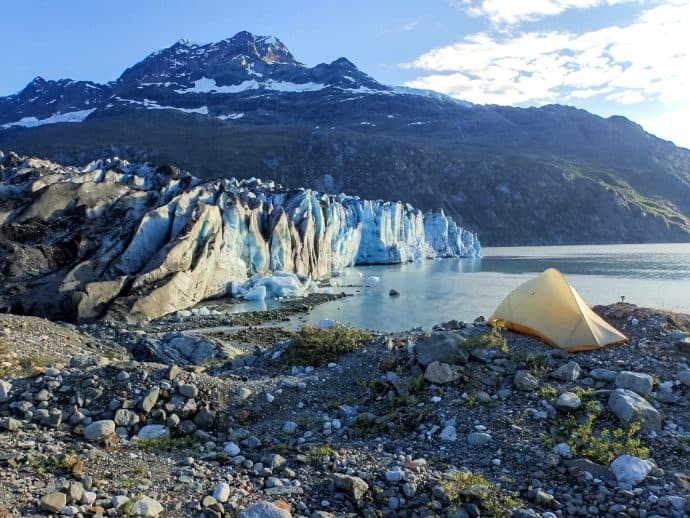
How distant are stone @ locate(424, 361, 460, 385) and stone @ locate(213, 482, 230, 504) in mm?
3601

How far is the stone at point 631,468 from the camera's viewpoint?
18.3ft

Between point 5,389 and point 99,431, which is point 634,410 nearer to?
point 99,431

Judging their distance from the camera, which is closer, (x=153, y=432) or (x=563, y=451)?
(x=563, y=451)

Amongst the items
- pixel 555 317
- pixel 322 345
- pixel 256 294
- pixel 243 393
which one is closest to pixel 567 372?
pixel 555 317

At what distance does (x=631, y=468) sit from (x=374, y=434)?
3.03 m

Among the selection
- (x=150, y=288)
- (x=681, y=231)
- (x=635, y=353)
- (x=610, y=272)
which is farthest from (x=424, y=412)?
(x=681, y=231)

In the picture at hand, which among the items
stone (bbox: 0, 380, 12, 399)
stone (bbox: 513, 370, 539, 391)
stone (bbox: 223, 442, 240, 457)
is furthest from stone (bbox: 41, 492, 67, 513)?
stone (bbox: 513, 370, 539, 391)

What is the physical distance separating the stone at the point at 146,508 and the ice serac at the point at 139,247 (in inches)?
747

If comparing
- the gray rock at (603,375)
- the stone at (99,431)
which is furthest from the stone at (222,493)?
the gray rock at (603,375)

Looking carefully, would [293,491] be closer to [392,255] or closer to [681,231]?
[392,255]

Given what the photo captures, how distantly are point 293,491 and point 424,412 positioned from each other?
240 cm

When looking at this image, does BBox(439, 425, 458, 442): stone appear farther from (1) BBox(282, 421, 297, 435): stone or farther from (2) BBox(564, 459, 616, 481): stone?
(1) BBox(282, 421, 297, 435): stone

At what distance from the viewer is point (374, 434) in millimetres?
6914

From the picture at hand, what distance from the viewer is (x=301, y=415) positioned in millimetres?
7535
